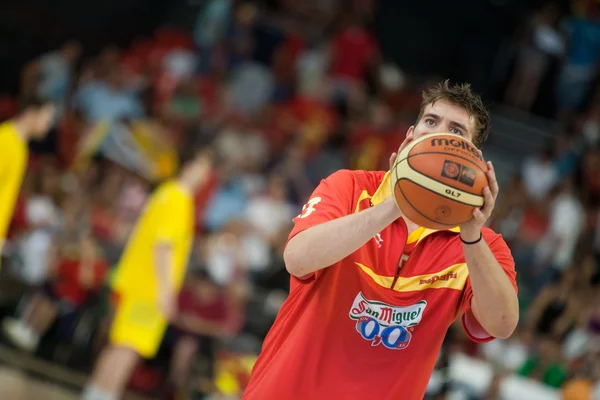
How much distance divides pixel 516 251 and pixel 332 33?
582cm

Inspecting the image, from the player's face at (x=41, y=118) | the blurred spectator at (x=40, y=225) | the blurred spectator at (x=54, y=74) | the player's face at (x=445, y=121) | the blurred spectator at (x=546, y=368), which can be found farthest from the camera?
the blurred spectator at (x=54, y=74)

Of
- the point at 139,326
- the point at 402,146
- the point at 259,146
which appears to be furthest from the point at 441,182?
the point at 259,146

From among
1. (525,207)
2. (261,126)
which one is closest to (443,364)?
(525,207)

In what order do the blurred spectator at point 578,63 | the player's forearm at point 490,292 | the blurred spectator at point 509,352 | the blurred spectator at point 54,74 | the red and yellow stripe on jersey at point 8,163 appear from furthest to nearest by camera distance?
the blurred spectator at point 578,63, the blurred spectator at point 54,74, the blurred spectator at point 509,352, the red and yellow stripe on jersey at point 8,163, the player's forearm at point 490,292

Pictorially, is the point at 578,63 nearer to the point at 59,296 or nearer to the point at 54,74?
the point at 54,74

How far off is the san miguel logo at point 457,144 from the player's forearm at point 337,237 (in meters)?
0.21

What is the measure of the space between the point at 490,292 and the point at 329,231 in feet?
1.77

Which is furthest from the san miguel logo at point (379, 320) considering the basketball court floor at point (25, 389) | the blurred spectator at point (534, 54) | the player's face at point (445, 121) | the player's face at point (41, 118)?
the blurred spectator at point (534, 54)

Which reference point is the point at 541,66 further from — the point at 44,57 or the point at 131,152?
the point at 44,57

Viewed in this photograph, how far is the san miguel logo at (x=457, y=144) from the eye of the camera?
2482mm

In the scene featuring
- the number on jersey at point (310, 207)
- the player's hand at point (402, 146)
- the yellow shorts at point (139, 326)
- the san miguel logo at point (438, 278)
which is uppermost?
the player's hand at point (402, 146)

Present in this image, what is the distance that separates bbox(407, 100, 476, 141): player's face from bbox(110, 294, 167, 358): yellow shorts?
427 cm

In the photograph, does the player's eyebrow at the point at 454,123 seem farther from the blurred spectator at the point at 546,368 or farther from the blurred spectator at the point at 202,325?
the blurred spectator at the point at 202,325

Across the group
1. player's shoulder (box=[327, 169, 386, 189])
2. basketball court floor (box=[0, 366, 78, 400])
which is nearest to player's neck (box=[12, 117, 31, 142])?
basketball court floor (box=[0, 366, 78, 400])
